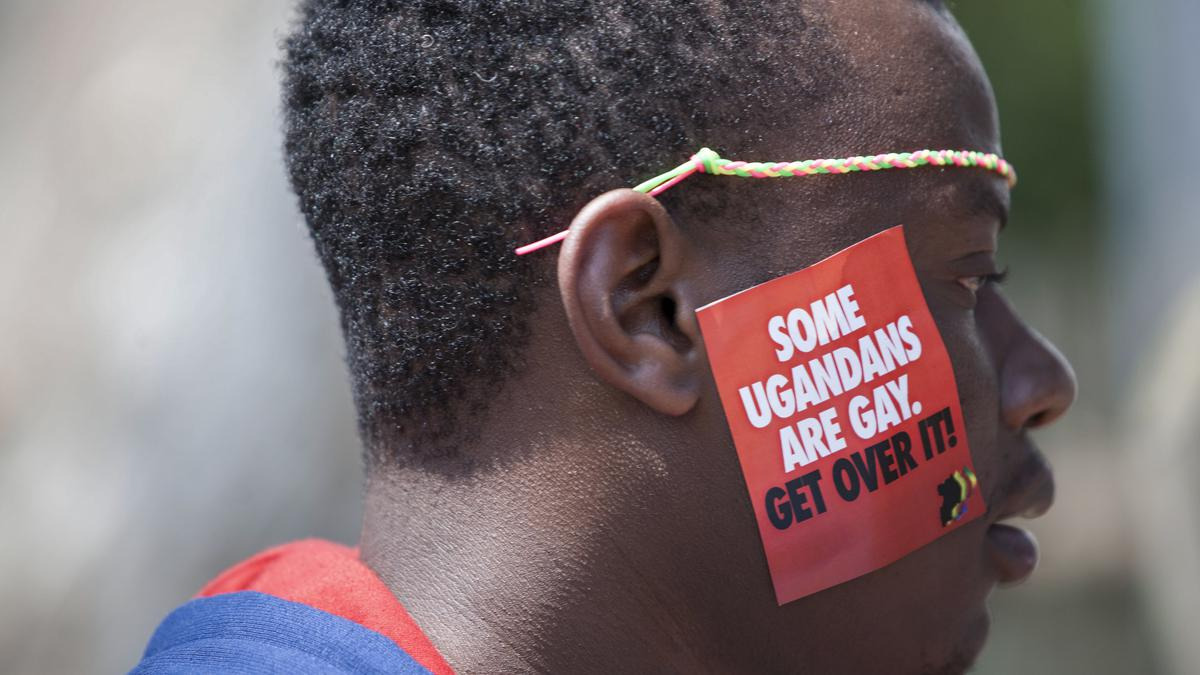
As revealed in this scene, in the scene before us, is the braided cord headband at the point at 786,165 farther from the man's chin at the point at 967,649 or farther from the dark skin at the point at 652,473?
the man's chin at the point at 967,649

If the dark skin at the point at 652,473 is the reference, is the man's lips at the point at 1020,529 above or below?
below

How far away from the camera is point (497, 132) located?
6.30 feet

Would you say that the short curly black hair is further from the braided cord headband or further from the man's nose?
the man's nose

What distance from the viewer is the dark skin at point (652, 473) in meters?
1.88

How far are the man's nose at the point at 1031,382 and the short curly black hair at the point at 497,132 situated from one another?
0.62m

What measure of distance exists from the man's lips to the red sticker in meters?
0.16

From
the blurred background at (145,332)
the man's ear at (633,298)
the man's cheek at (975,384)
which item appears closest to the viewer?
the man's ear at (633,298)

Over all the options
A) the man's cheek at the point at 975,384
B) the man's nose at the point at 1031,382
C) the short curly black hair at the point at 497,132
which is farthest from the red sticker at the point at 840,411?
the short curly black hair at the point at 497,132

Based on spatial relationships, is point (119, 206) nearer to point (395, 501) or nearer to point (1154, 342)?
point (395, 501)

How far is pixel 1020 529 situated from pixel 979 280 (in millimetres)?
461

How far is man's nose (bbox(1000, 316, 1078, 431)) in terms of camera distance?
215cm

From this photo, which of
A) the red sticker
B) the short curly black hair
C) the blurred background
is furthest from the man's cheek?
the blurred background

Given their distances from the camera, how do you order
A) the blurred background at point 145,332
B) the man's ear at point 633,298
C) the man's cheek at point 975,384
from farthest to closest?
the blurred background at point 145,332 < the man's cheek at point 975,384 < the man's ear at point 633,298

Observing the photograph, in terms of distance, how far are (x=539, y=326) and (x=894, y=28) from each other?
0.80 m
